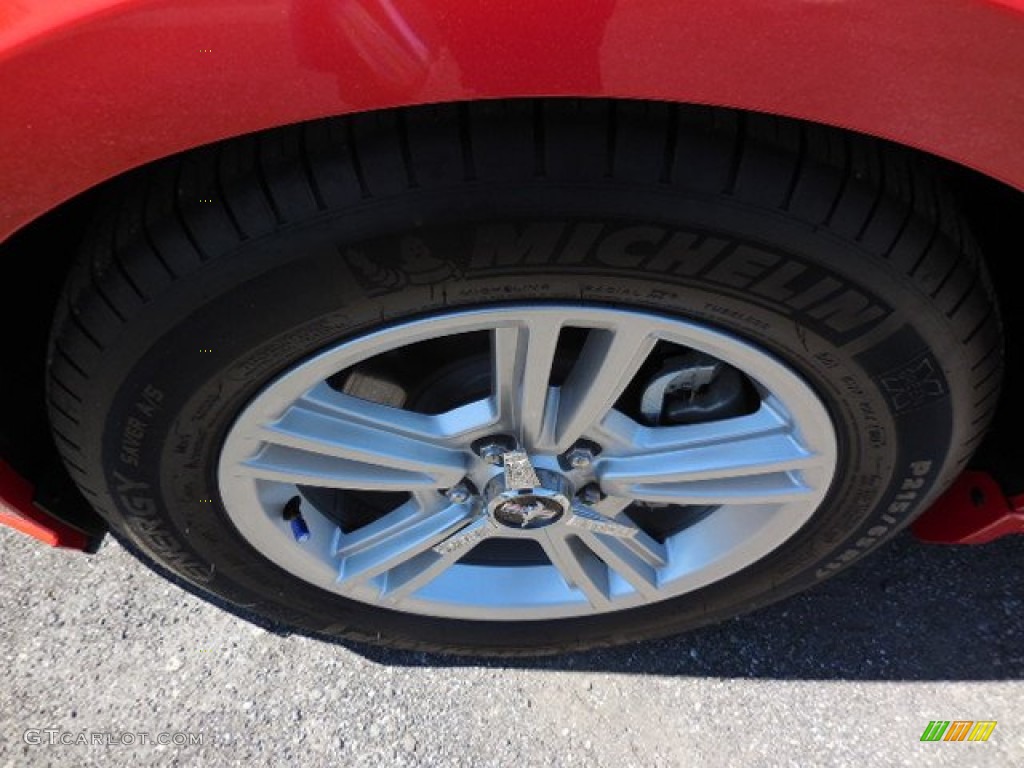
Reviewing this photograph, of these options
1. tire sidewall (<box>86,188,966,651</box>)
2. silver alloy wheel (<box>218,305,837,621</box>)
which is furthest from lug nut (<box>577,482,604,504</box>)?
tire sidewall (<box>86,188,966,651</box>)

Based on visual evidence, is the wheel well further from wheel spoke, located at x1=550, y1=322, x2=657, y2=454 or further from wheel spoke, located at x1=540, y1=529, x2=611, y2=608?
wheel spoke, located at x1=540, y1=529, x2=611, y2=608

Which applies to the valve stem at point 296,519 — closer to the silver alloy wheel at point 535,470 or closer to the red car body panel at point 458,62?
the silver alloy wheel at point 535,470

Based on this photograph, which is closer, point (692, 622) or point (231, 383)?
point (231, 383)

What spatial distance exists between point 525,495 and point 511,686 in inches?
21.8

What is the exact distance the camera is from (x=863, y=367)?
128cm

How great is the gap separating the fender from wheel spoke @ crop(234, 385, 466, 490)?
1.73 ft

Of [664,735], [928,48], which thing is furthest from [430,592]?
[928,48]

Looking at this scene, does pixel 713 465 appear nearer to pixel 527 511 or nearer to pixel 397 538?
pixel 527 511

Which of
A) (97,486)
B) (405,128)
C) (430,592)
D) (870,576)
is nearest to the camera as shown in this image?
(405,128)

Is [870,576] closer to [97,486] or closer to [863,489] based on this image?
[863,489]

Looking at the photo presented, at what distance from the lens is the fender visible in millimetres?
865

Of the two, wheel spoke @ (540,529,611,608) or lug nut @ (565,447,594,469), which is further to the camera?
wheel spoke @ (540,529,611,608)

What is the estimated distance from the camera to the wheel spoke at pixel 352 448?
54.8 inches

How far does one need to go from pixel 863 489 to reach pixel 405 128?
960 millimetres
